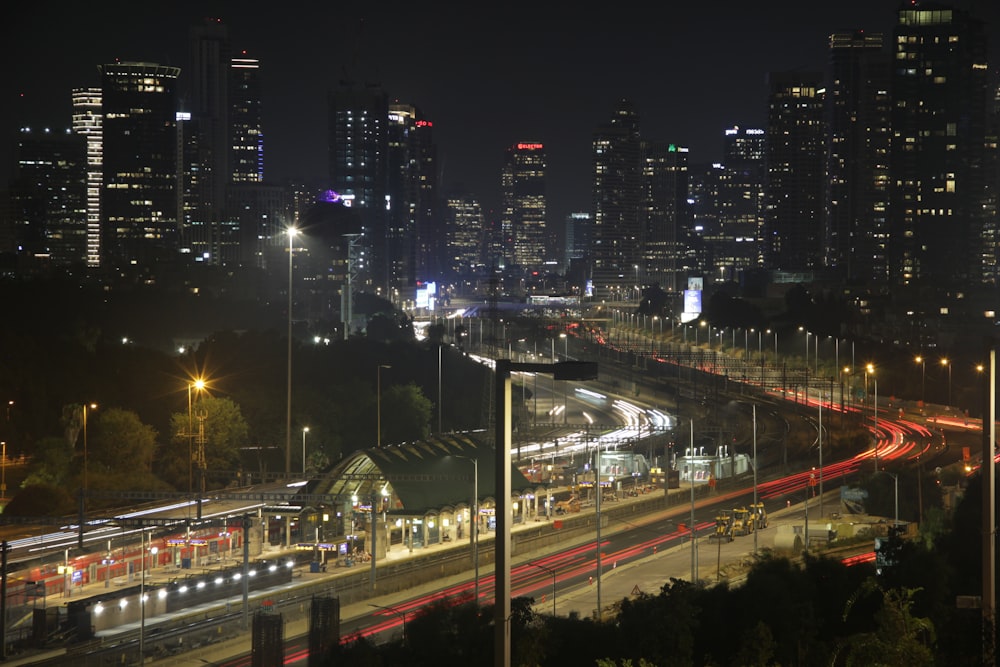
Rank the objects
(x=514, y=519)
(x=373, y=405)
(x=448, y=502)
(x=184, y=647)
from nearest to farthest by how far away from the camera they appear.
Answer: (x=184, y=647) < (x=448, y=502) < (x=514, y=519) < (x=373, y=405)

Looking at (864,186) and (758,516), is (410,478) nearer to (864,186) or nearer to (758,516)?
(758,516)

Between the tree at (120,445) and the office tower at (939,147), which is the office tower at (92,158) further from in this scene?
the tree at (120,445)

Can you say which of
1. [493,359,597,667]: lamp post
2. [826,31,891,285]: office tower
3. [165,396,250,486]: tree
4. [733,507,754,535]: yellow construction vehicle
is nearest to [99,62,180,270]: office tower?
[826,31,891,285]: office tower

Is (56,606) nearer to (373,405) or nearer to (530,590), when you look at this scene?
(530,590)

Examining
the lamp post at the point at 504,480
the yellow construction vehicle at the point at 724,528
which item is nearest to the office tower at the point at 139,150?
the yellow construction vehicle at the point at 724,528

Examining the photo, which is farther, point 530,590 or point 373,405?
point 373,405

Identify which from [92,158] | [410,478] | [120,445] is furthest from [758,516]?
[92,158]

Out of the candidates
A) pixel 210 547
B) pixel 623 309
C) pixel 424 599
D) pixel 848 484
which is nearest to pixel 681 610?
pixel 424 599

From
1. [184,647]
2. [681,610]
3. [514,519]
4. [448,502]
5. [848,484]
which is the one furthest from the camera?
[848,484]
